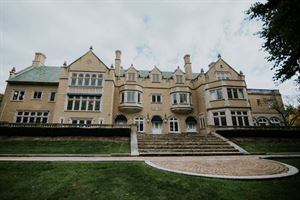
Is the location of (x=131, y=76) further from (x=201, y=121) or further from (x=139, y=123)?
(x=201, y=121)

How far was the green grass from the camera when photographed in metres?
4.60

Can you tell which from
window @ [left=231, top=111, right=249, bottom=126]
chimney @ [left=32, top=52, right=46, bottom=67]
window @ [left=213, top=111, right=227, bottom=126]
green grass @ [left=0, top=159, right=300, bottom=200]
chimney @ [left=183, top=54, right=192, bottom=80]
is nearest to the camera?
green grass @ [left=0, top=159, right=300, bottom=200]

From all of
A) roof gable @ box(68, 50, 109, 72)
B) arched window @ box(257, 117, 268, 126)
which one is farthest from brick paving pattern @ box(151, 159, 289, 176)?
arched window @ box(257, 117, 268, 126)

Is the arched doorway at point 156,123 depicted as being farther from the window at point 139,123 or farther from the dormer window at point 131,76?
the dormer window at point 131,76

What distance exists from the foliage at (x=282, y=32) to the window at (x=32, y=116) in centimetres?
2810

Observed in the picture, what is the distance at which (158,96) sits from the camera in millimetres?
28875

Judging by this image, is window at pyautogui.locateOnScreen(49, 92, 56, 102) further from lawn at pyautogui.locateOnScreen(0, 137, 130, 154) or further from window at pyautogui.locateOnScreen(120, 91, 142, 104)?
window at pyautogui.locateOnScreen(120, 91, 142, 104)

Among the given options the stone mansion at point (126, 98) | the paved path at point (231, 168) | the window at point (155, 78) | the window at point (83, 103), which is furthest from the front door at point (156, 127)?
the paved path at point (231, 168)

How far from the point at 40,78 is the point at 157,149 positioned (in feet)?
80.0

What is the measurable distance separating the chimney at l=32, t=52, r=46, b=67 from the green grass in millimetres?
30401

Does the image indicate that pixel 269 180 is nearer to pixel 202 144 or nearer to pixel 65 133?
pixel 202 144

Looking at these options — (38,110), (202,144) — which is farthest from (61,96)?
(202,144)

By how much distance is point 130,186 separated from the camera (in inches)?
212

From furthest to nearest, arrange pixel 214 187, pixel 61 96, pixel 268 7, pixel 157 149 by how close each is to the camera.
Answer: pixel 61 96 < pixel 157 149 < pixel 268 7 < pixel 214 187
